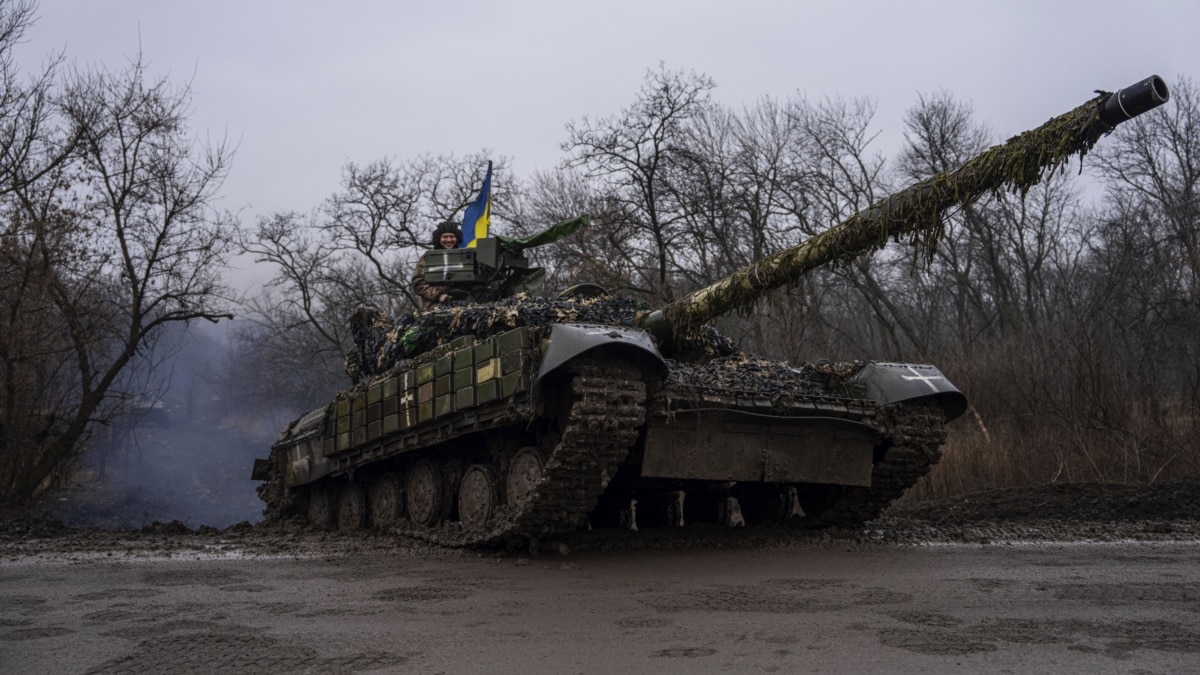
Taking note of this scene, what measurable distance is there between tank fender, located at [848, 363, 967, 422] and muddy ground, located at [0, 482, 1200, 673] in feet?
4.25

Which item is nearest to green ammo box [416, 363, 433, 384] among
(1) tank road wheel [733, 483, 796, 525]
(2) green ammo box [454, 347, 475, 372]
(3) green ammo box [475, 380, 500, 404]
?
(2) green ammo box [454, 347, 475, 372]

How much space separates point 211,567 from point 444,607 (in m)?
3.35

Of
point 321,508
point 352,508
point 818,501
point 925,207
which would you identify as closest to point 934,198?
point 925,207

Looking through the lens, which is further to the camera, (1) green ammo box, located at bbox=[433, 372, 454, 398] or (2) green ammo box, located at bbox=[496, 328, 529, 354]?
(1) green ammo box, located at bbox=[433, 372, 454, 398]

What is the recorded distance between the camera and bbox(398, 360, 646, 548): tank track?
8664 millimetres

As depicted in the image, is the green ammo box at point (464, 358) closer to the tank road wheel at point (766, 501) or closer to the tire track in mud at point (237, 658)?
the tank road wheel at point (766, 501)

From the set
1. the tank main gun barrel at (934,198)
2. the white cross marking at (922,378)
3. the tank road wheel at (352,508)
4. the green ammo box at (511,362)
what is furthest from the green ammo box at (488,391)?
the tank road wheel at (352,508)

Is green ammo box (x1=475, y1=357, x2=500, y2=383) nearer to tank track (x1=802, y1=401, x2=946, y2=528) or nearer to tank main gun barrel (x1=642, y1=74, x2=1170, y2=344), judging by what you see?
tank main gun barrel (x1=642, y1=74, x2=1170, y2=344)

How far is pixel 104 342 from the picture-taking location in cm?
1888

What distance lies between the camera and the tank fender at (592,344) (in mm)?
8688

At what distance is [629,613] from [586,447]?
2.53 m

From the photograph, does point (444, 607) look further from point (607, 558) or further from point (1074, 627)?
point (1074, 627)

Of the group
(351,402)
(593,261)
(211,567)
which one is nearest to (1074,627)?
(211,567)

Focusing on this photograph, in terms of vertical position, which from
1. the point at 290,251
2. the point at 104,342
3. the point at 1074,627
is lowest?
the point at 1074,627
